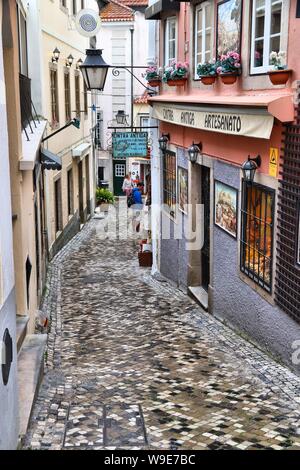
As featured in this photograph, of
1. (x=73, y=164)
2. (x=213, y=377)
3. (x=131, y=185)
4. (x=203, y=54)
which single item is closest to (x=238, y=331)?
(x=213, y=377)

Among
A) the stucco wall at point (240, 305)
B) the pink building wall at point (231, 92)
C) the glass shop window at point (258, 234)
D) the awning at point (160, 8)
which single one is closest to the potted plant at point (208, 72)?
the pink building wall at point (231, 92)

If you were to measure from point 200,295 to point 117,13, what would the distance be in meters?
28.2

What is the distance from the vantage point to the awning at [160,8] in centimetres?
1246

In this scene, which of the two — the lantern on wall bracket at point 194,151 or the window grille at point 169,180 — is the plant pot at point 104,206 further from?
the lantern on wall bracket at point 194,151

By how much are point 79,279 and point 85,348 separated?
5.21 m

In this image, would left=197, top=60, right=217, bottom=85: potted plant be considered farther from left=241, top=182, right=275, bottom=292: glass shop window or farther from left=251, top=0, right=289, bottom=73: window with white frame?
left=241, top=182, right=275, bottom=292: glass shop window

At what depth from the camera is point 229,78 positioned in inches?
358

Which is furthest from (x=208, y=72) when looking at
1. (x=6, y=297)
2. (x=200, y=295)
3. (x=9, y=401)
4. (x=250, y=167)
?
(x=9, y=401)

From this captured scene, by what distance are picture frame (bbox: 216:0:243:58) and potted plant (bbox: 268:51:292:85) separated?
67.6 inches

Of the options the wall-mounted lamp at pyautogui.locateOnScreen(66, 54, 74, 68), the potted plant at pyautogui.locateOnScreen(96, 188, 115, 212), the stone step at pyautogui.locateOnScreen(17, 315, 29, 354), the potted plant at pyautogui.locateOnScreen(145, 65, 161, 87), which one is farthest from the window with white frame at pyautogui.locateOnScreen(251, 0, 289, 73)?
the potted plant at pyautogui.locateOnScreen(96, 188, 115, 212)

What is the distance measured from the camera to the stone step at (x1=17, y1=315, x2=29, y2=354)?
724 cm
